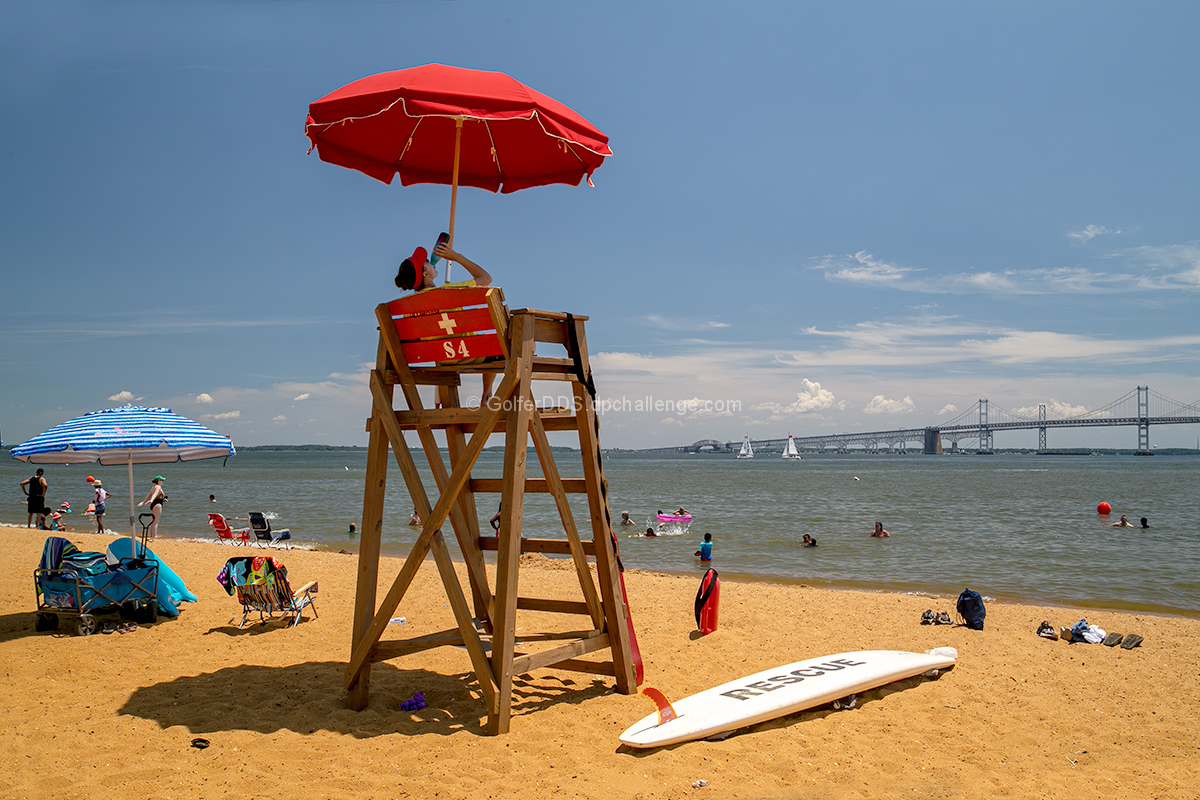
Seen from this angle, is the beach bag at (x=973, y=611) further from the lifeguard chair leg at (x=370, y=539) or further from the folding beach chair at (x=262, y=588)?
the folding beach chair at (x=262, y=588)

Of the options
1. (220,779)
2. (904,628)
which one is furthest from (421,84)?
(904,628)

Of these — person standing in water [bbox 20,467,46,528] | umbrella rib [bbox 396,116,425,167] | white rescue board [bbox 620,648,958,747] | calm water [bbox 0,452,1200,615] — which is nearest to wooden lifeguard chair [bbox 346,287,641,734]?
white rescue board [bbox 620,648,958,747]

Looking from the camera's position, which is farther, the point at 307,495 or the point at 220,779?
the point at 307,495

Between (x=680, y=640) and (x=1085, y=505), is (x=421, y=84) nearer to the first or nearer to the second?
(x=680, y=640)

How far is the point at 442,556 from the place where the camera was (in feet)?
14.6

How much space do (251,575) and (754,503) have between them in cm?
2940

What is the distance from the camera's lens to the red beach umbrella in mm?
3859

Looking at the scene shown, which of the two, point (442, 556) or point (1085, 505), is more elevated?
point (442, 556)

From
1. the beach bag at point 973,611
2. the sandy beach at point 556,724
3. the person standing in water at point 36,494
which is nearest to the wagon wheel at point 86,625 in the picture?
the sandy beach at point 556,724

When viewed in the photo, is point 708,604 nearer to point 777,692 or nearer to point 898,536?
point 777,692

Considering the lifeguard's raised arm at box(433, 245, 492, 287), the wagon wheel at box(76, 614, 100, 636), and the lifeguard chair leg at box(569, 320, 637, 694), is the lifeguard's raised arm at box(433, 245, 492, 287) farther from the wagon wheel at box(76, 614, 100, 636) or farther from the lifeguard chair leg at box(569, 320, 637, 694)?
the wagon wheel at box(76, 614, 100, 636)

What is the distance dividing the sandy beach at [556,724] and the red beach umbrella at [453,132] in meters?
3.18

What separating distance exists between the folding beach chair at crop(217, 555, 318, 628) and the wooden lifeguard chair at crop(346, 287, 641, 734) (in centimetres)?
304

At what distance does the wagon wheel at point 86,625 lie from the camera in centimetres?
650
